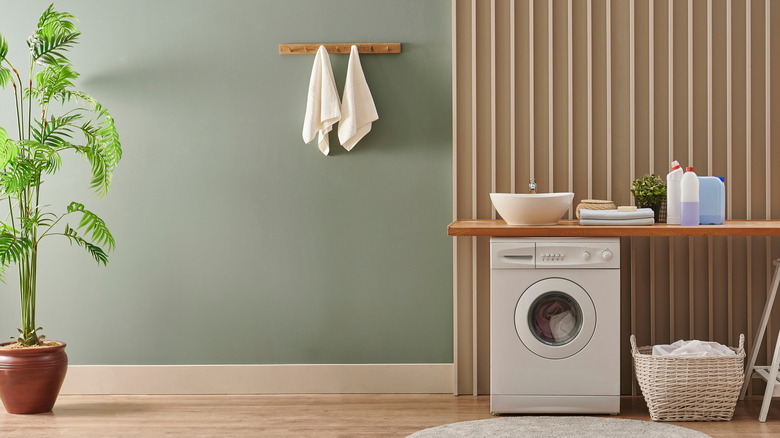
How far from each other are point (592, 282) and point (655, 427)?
638mm

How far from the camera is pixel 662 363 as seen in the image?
2.95 meters

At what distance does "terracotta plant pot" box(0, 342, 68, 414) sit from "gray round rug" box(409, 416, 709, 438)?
65.1 inches

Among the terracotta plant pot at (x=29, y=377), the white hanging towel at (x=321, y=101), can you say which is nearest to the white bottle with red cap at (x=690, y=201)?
the white hanging towel at (x=321, y=101)

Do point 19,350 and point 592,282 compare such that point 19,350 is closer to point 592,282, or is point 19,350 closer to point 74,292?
point 74,292

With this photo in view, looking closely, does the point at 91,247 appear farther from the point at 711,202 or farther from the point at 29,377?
the point at 711,202

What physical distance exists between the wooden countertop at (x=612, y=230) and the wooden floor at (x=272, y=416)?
81cm

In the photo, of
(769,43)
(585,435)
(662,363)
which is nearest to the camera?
(585,435)

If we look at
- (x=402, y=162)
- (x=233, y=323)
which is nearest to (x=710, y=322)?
(x=402, y=162)

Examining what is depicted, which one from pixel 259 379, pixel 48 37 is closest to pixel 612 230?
pixel 259 379

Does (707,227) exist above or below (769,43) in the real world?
below

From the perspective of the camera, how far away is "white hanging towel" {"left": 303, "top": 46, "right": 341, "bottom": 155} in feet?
10.9

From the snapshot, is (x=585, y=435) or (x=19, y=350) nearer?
(x=585, y=435)

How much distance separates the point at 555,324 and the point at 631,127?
3.52 ft

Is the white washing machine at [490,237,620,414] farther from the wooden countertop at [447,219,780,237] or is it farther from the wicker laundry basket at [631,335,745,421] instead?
the wicker laundry basket at [631,335,745,421]
